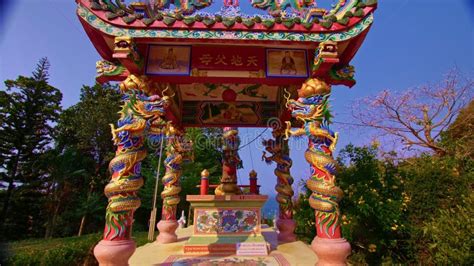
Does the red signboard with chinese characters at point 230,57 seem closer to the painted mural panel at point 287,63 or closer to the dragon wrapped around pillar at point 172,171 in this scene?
the painted mural panel at point 287,63

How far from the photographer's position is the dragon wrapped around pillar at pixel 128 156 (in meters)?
4.35

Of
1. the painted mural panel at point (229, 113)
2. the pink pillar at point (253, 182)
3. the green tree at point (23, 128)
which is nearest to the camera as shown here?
the pink pillar at point (253, 182)

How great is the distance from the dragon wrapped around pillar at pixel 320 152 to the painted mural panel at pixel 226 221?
272cm

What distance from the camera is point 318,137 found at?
484cm

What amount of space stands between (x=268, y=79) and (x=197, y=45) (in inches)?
66.8

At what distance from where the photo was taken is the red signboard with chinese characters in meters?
5.38

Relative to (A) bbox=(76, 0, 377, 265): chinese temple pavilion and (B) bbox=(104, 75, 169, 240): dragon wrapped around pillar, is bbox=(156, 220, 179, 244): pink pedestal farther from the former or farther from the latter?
(B) bbox=(104, 75, 169, 240): dragon wrapped around pillar

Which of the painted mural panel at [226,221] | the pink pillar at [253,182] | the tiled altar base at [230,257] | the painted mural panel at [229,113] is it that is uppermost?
the painted mural panel at [229,113]

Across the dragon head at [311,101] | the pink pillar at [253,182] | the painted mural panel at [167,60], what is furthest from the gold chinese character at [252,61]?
the pink pillar at [253,182]

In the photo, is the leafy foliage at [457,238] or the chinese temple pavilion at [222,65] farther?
the chinese temple pavilion at [222,65]

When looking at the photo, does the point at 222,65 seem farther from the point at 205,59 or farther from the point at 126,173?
the point at 126,173

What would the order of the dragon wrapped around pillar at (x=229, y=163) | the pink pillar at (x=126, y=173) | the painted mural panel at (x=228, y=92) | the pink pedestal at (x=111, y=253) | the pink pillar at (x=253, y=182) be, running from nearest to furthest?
the pink pedestal at (x=111, y=253) → the pink pillar at (x=126, y=173) → the painted mural panel at (x=228, y=92) → the dragon wrapped around pillar at (x=229, y=163) → the pink pillar at (x=253, y=182)

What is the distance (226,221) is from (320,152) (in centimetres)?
360

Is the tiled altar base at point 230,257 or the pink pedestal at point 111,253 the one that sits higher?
the pink pedestal at point 111,253
